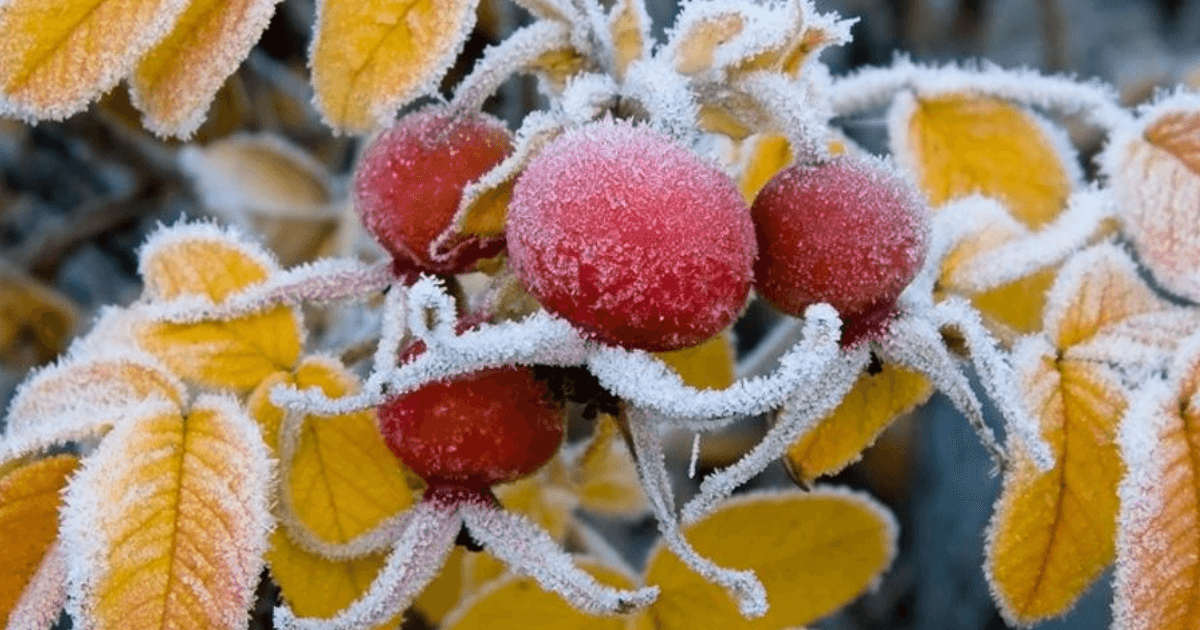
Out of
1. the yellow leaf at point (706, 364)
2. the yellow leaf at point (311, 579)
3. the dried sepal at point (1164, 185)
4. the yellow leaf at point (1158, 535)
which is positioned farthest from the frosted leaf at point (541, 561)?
the dried sepal at point (1164, 185)

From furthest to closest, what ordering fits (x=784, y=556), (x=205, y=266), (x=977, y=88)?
1. (x=977, y=88)
2. (x=784, y=556)
3. (x=205, y=266)

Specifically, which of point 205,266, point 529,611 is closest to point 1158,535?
point 529,611

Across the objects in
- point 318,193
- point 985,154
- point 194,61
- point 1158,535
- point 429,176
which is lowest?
point 1158,535

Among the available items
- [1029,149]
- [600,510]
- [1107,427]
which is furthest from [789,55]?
[600,510]

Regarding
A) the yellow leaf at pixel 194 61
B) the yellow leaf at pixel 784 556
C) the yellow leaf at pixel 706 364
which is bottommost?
the yellow leaf at pixel 784 556

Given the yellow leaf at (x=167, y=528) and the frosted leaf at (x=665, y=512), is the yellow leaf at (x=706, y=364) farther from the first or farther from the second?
the yellow leaf at (x=167, y=528)

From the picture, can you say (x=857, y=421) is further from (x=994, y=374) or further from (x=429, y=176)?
(x=429, y=176)
